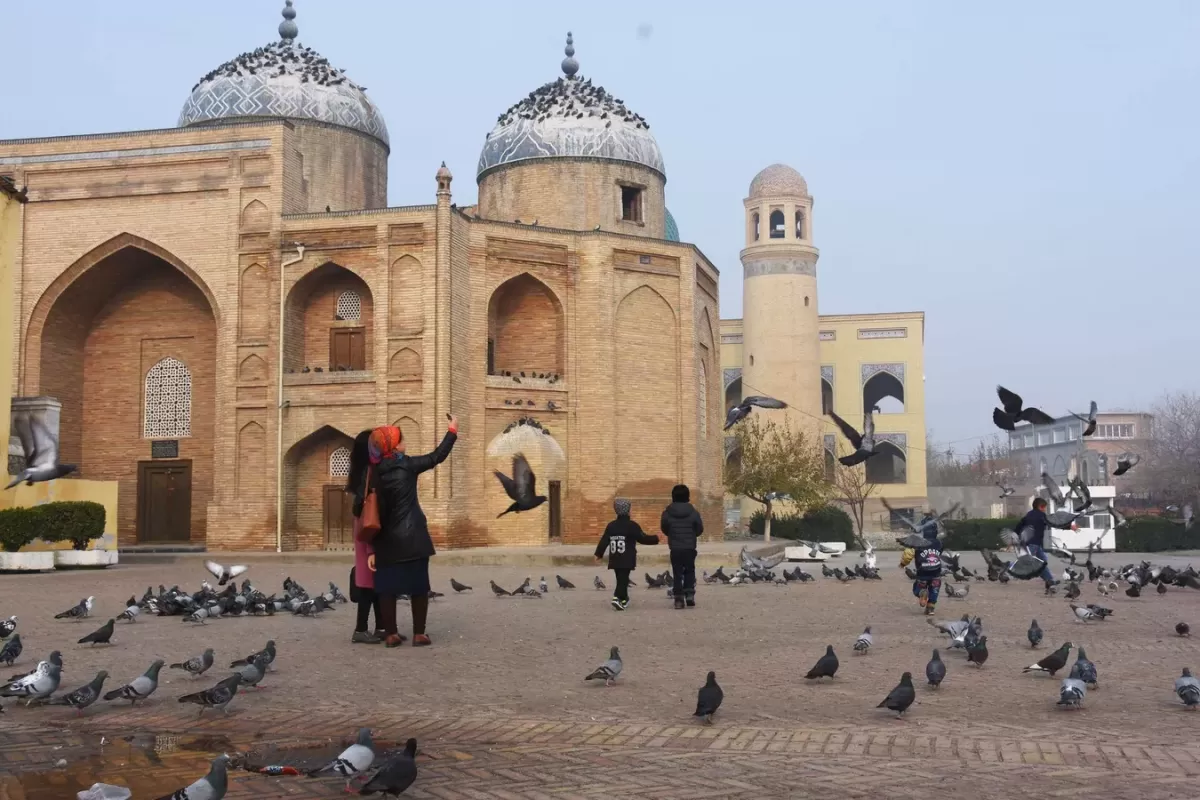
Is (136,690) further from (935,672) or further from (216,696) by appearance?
(935,672)

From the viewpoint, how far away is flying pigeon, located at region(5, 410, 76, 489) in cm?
1767

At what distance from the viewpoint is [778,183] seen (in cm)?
4959

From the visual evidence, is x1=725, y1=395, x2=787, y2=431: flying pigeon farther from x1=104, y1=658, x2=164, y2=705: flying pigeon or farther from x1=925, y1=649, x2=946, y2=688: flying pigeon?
x1=104, y1=658, x2=164, y2=705: flying pigeon

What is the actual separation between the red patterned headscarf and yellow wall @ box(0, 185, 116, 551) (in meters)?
12.5

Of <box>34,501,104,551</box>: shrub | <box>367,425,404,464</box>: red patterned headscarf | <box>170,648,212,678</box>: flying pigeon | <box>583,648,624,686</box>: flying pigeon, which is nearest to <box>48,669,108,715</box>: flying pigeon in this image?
<box>170,648,212,678</box>: flying pigeon

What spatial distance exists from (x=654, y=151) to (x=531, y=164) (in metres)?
3.56

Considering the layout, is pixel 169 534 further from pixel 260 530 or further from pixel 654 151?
pixel 654 151

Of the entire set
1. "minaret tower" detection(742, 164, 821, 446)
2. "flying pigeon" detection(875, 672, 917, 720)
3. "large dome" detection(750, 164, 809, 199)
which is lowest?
"flying pigeon" detection(875, 672, 917, 720)

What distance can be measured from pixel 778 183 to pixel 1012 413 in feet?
113

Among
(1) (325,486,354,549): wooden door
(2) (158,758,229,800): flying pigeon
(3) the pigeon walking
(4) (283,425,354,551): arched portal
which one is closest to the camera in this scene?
(2) (158,758,229,800): flying pigeon

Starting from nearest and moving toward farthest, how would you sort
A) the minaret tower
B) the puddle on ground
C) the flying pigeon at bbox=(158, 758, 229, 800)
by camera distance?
the flying pigeon at bbox=(158, 758, 229, 800)
the puddle on ground
the minaret tower

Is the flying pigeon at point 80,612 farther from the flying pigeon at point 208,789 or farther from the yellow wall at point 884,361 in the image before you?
the yellow wall at point 884,361

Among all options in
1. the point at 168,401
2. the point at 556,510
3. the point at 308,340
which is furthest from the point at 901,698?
the point at 168,401

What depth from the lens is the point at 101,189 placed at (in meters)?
27.8
